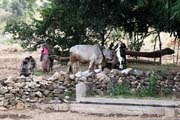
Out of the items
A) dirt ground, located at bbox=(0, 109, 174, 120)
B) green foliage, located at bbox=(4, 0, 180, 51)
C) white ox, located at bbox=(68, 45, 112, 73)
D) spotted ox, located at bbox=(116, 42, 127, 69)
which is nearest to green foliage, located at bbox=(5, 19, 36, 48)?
green foliage, located at bbox=(4, 0, 180, 51)

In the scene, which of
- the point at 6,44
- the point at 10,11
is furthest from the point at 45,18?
the point at 10,11

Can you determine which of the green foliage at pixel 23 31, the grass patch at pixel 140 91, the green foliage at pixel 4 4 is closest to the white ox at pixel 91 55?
the grass patch at pixel 140 91

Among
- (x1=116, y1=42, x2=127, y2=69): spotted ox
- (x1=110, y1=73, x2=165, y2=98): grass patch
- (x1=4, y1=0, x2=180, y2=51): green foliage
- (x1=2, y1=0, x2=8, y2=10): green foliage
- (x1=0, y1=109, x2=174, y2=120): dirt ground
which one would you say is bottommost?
(x1=0, y1=109, x2=174, y2=120): dirt ground

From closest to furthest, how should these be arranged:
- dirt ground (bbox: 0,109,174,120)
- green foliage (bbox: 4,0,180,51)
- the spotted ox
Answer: dirt ground (bbox: 0,109,174,120)
green foliage (bbox: 4,0,180,51)
the spotted ox

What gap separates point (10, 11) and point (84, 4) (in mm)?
60793

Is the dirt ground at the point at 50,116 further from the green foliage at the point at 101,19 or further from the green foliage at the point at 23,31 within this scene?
the green foliage at the point at 23,31

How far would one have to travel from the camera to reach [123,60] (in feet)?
56.9

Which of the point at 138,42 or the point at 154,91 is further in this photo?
the point at 138,42

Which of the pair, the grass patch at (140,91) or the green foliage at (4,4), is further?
the green foliage at (4,4)

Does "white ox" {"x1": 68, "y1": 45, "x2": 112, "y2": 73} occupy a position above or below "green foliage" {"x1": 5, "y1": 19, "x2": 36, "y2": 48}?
below

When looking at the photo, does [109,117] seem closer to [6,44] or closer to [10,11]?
[6,44]

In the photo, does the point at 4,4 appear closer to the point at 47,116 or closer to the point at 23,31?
the point at 23,31

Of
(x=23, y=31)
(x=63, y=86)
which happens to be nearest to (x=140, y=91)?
(x=63, y=86)

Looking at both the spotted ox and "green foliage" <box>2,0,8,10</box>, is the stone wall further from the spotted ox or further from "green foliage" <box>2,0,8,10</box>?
"green foliage" <box>2,0,8,10</box>
